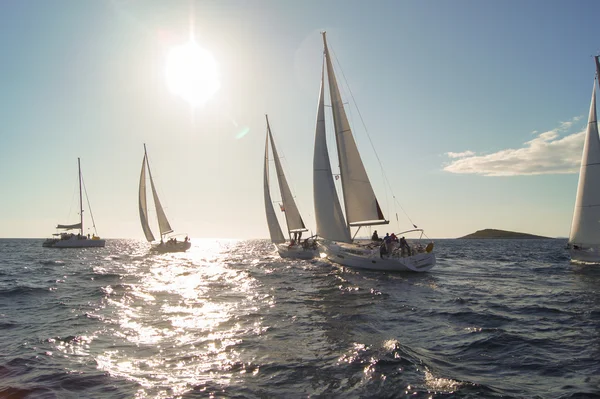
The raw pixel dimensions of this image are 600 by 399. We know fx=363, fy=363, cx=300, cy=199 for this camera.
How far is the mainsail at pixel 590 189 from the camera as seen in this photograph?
24766mm

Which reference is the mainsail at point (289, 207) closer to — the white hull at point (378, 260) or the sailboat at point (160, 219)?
the white hull at point (378, 260)

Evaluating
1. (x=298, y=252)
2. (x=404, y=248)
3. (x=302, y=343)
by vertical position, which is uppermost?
(x=404, y=248)

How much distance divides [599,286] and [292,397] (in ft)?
63.6

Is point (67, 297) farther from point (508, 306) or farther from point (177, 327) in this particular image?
point (508, 306)

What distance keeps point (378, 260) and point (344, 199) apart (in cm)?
589

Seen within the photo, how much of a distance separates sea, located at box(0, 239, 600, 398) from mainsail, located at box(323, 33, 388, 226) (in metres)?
9.06

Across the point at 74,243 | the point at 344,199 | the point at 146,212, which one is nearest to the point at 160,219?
the point at 146,212

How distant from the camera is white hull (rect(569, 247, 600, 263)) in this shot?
87.7 feet

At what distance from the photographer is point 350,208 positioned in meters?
27.6

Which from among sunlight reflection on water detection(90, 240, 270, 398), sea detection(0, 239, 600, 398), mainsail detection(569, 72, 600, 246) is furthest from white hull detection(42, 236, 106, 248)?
mainsail detection(569, 72, 600, 246)

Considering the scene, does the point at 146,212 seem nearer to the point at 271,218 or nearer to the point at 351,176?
the point at 271,218

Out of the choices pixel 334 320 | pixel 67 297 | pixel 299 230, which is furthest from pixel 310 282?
pixel 299 230

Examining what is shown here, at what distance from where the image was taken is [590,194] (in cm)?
2502

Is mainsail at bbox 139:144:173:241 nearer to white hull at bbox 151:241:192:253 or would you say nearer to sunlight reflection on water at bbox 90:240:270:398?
white hull at bbox 151:241:192:253
